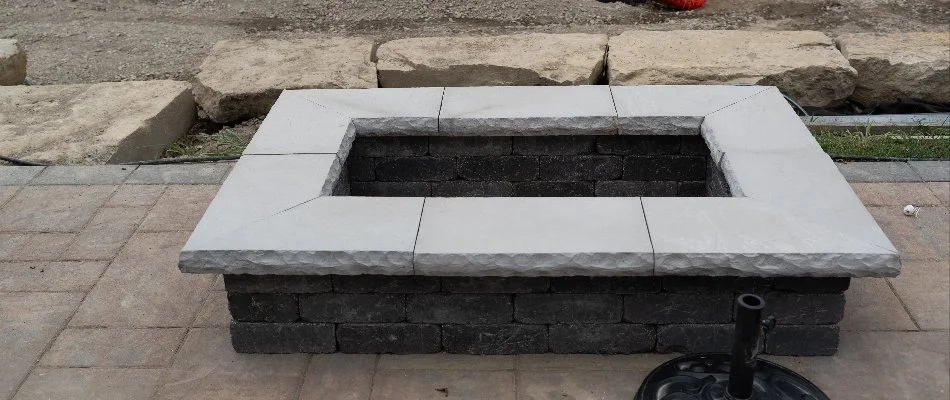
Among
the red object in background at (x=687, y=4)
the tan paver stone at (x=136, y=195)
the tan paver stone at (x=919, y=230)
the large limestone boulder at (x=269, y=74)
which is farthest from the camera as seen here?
the red object in background at (x=687, y=4)

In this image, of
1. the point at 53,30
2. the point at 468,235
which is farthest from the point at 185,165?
the point at 53,30

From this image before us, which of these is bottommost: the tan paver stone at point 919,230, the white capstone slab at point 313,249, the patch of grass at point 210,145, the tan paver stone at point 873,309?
the patch of grass at point 210,145

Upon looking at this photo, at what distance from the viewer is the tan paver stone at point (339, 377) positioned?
3549 mm

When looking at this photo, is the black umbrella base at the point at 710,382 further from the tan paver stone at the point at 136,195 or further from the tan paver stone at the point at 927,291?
the tan paver stone at the point at 136,195

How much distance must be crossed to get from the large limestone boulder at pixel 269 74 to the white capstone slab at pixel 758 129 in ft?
9.49

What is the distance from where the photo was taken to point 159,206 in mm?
5117

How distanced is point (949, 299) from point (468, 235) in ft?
7.44

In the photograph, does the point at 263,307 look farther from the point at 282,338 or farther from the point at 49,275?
the point at 49,275

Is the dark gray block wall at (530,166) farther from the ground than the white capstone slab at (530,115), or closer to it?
closer to it

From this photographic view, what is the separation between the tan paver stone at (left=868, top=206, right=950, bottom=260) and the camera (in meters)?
4.41

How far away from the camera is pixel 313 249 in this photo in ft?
11.2

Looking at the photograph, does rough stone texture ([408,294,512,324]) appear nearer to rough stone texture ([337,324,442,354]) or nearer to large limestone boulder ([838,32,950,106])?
rough stone texture ([337,324,442,354])

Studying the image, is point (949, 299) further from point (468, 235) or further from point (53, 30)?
point (53, 30)

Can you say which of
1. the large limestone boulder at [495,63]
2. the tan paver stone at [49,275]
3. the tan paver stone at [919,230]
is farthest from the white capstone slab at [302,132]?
the tan paver stone at [919,230]
